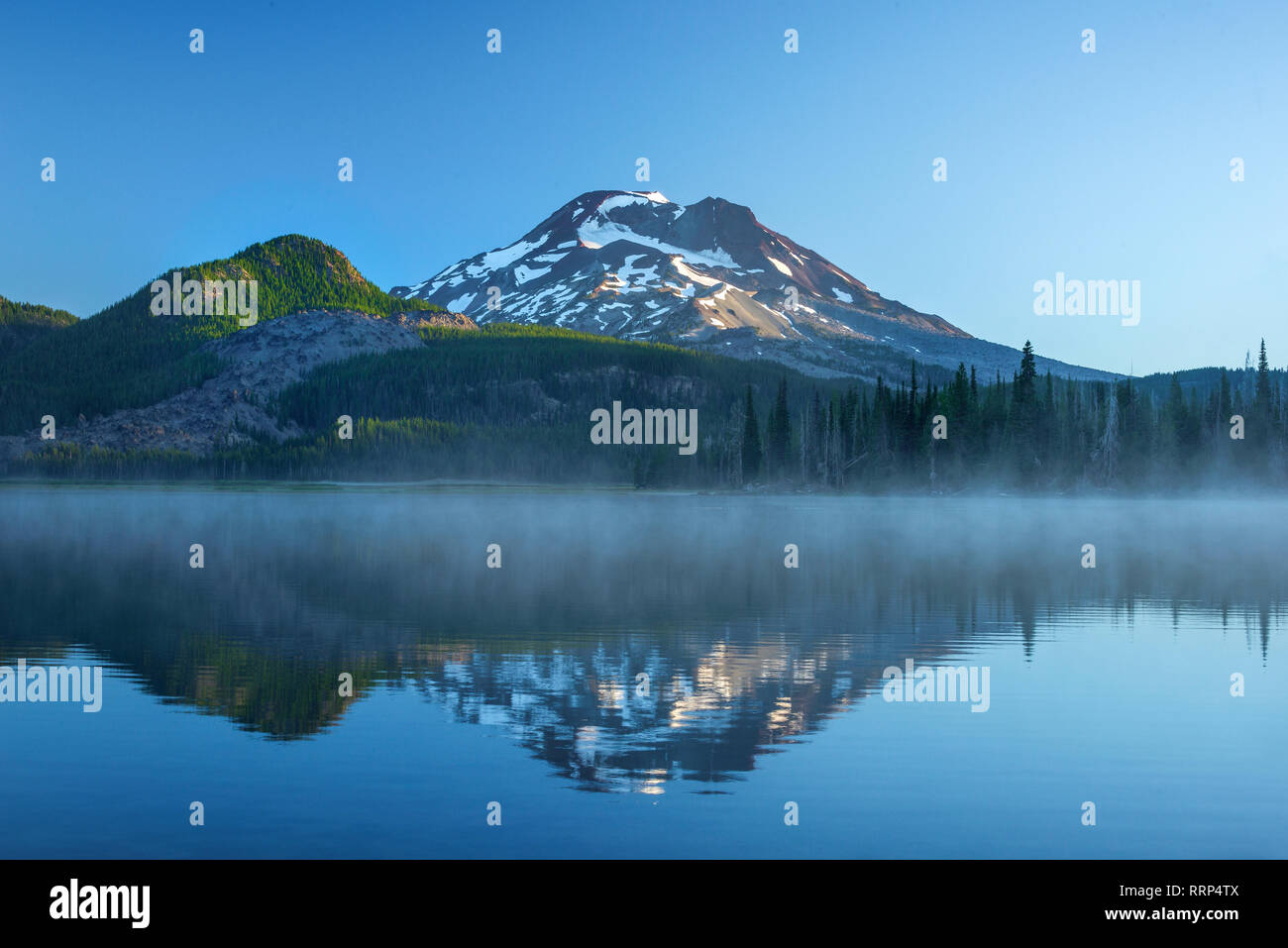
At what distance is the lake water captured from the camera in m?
14.4

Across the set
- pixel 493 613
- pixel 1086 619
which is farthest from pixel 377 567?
pixel 1086 619

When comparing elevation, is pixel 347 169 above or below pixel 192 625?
above

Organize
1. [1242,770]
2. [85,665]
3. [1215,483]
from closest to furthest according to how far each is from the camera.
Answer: [1242,770], [85,665], [1215,483]

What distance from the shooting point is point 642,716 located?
20.2 metres

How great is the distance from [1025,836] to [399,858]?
304 inches

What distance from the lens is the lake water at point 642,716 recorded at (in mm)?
14367

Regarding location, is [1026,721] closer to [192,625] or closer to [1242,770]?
[1242,770]

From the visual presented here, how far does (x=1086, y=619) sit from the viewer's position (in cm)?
3288
